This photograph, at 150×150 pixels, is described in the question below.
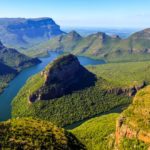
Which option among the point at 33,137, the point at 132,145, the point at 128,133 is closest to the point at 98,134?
the point at 128,133

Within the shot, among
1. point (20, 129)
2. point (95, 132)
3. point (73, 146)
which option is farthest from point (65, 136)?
point (95, 132)

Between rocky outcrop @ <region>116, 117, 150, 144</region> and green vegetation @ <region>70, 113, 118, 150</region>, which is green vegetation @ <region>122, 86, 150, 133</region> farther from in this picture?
green vegetation @ <region>70, 113, 118, 150</region>

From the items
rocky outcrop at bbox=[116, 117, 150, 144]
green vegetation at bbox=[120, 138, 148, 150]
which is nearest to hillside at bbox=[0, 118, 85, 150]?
green vegetation at bbox=[120, 138, 148, 150]

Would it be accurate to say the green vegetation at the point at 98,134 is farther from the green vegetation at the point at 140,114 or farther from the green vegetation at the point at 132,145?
the green vegetation at the point at 140,114

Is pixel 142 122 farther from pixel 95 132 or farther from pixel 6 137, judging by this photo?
pixel 6 137

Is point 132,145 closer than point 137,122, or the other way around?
point 132,145

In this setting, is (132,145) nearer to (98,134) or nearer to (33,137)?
(98,134)

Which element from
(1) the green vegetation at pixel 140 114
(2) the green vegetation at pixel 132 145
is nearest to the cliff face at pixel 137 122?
(1) the green vegetation at pixel 140 114
